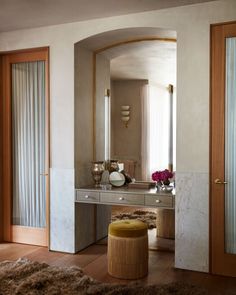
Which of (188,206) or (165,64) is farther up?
(165,64)

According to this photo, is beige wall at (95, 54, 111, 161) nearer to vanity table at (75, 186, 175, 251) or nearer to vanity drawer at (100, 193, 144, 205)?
vanity table at (75, 186, 175, 251)

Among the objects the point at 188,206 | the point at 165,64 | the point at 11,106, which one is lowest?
the point at 188,206

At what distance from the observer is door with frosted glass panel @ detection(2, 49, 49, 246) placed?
4.54m

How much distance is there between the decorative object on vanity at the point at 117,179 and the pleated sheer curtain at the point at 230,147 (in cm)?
129

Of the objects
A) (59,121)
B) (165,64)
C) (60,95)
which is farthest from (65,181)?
(165,64)

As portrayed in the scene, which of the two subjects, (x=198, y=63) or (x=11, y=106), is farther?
(x=11, y=106)

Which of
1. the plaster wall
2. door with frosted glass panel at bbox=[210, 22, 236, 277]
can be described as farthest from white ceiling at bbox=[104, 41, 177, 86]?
door with frosted glass panel at bbox=[210, 22, 236, 277]

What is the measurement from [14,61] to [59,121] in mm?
1080

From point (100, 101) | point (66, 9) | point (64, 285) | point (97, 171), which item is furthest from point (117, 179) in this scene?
point (66, 9)

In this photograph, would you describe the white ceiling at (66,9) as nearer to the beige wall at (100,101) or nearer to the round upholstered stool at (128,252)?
the beige wall at (100,101)

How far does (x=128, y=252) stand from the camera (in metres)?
3.53

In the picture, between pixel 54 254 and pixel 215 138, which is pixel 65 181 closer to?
pixel 54 254

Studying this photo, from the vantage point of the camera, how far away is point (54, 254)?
4227 mm

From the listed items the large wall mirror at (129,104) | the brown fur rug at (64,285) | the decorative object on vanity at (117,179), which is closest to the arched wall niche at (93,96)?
the large wall mirror at (129,104)
